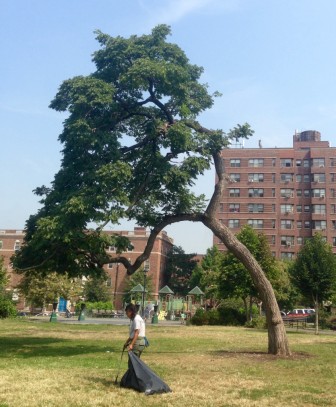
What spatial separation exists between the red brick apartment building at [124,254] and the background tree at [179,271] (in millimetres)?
1711

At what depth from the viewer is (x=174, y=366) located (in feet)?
39.3

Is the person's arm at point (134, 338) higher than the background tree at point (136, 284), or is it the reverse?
the background tree at point (136, 284)

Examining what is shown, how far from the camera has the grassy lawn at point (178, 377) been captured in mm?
8023

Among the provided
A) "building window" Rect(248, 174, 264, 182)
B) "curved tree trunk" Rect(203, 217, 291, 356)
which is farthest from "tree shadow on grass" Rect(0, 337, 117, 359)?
"building window" Rect(248, 174, 264, 182)

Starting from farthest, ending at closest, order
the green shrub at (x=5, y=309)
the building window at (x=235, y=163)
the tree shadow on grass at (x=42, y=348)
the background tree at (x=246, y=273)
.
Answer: the building window at (x=235, y=163), the green shrub at (x=5, y=309), the background tree at (x=246, y=273), the tree shadow on grass at (x=42, y=348)

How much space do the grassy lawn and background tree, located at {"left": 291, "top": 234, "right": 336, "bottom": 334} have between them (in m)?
12.9

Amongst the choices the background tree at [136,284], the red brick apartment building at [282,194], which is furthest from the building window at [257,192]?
the background tree at [136,284]

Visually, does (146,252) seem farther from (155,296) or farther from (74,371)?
(155,296)

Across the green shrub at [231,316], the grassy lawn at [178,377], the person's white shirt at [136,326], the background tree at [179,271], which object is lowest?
the grassy lawn at [178,377]

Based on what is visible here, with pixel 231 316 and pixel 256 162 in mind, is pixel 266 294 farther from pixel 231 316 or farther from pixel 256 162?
pixel 256 162

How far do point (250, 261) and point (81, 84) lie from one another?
25.6ft

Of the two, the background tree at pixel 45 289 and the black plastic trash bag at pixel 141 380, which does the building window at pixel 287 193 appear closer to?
the background tree at pixel 45 289

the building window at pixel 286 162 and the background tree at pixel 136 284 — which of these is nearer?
the background tree at pixel 136 284

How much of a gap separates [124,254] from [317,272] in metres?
49.4
